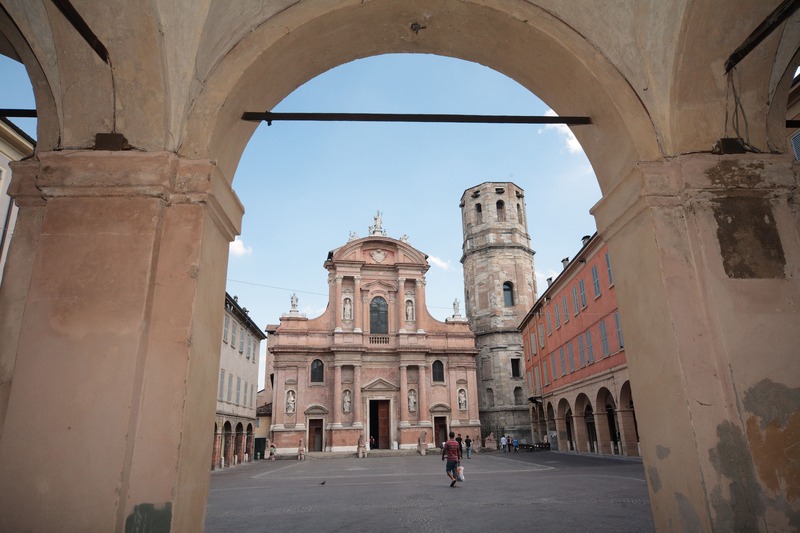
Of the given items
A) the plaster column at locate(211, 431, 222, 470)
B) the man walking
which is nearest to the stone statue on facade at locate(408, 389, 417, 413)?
the plaster column at locate(211, 431, 222, 470)

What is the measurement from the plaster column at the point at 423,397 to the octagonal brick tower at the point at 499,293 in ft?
25.4

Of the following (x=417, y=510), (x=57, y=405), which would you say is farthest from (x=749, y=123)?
(x=417, y=510)

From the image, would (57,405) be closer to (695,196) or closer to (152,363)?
(152,363)

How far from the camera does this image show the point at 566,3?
14.6 feet

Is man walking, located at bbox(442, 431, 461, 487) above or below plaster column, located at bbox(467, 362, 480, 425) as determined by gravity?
below

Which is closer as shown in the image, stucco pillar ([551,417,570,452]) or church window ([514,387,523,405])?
stucco pillar ([551,417,570,452])

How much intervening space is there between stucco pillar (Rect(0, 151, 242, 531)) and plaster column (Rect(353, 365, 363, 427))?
108 ft

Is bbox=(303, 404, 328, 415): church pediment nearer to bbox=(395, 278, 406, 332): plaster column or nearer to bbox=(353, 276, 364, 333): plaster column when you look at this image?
bbox=(353, 276, 364, 333): plaster column

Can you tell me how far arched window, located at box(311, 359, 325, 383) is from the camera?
3709 cm

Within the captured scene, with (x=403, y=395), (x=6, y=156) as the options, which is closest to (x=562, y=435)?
(x=403, y=395)

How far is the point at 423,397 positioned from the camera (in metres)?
36.7

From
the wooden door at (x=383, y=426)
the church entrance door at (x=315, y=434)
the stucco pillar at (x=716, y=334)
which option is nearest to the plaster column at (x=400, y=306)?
the wooden door at (x=383, y=426)

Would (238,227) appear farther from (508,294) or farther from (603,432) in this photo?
(508,294)

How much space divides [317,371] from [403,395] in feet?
21.0
